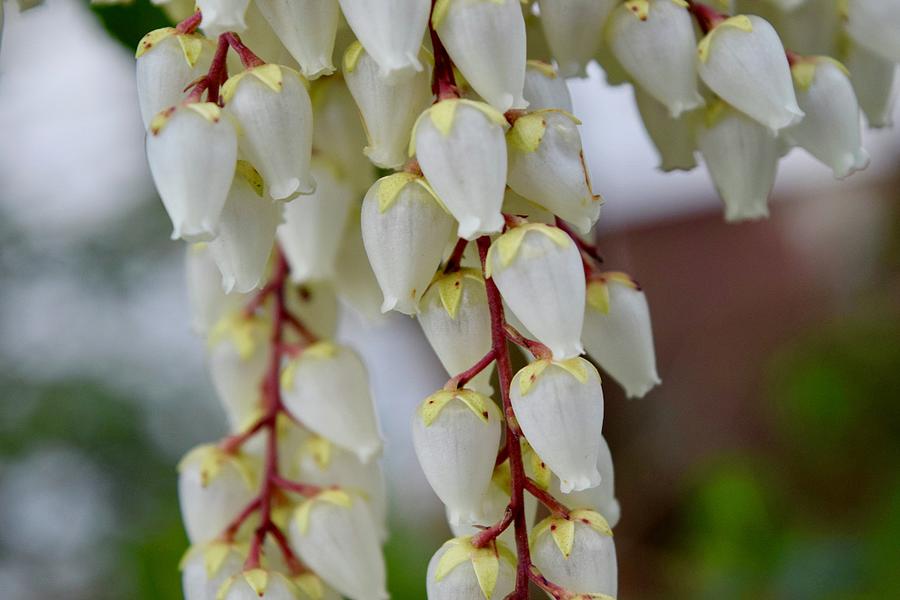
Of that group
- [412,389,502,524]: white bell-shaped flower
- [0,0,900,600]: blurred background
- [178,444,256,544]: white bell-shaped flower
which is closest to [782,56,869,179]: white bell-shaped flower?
[412,389,502,524]: white bell-shaped flower

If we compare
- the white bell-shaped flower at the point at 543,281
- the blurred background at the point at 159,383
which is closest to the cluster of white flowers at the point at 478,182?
the white bell-shaped flower at the point at 543,281

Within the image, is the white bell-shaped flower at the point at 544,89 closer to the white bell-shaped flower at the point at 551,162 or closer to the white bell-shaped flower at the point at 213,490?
the white bell-shaped flower at the point at 551,162

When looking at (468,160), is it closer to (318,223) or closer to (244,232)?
(244,232)

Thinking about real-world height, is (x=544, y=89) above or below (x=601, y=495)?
above

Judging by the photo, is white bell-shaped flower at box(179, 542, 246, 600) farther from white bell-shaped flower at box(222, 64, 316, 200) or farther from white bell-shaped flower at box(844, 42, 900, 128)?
white bell-shaped flower at box(844, 42, 900, 128)

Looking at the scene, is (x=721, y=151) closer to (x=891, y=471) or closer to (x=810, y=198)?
(x=891, y=471)

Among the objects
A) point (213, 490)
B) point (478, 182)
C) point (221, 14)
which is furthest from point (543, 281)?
point (213, 490)
